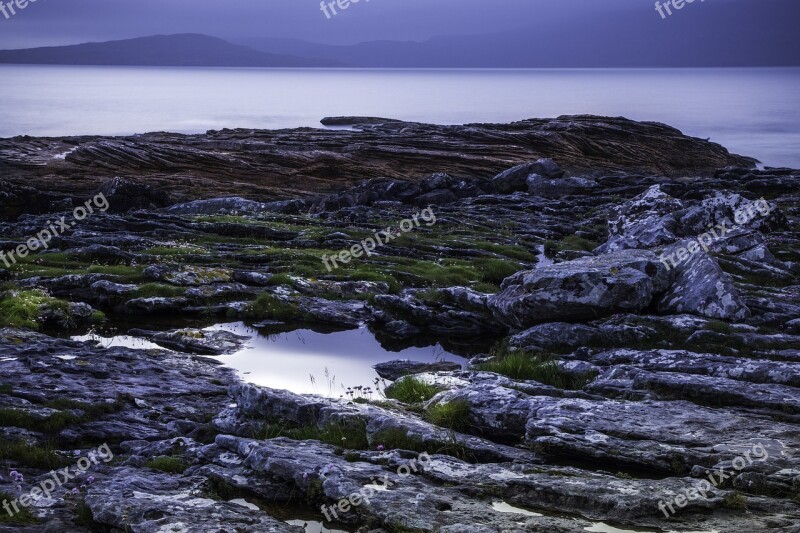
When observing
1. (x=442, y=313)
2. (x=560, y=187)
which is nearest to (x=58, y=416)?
(x=442, y=313)

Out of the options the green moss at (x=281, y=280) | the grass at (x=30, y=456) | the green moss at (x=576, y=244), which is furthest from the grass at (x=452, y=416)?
the green moss at (x=576, y=244)

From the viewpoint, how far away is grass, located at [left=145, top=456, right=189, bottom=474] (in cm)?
1494

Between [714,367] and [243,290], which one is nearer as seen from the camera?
[714,367]

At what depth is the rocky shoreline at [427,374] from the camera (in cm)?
1277

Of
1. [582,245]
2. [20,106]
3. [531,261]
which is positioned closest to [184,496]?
[531,261]

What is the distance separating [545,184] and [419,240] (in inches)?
953

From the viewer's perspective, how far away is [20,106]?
185750mm

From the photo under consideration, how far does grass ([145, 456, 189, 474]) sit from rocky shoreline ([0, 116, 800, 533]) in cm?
7

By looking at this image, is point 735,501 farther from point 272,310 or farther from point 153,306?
point 153,306

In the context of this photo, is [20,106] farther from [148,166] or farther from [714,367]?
[714,367]

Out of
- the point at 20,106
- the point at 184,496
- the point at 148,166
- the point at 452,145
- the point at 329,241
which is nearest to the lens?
the point at 184,496

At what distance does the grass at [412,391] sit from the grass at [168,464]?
20.1 feet

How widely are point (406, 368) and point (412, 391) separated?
4.81m

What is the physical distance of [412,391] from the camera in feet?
63.9
